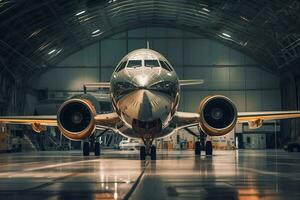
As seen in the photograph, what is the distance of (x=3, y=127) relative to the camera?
47562 millimetres

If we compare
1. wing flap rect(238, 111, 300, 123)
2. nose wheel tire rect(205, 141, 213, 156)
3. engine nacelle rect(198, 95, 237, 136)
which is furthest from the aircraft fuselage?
nose wheel tire rect(205, 141, 213, 156)

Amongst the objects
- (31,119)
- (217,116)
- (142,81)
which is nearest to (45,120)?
(31,119)

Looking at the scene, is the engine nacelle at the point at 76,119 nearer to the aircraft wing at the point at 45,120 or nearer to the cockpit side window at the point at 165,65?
the aircraft wing at the point at 45,120

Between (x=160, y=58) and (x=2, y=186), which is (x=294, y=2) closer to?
(x=160, y=58)

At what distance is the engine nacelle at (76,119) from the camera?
2533cm

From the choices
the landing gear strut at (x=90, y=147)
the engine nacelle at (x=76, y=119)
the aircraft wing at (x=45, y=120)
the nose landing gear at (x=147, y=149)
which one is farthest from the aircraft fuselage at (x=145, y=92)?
the landing gear strut at (x=90, y=147)

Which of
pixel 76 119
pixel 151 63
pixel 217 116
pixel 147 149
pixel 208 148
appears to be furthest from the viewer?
pixel 208 148

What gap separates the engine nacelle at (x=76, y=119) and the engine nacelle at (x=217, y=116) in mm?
5056

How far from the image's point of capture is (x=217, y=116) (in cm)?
2533

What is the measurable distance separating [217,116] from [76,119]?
6.53 m

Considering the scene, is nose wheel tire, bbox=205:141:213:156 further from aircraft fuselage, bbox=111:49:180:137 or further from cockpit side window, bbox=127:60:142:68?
cockpit side window, bbox=127:60:142:68

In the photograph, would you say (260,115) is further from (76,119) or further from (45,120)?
(45,120)

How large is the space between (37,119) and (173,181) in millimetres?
19694

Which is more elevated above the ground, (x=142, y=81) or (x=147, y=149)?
(x=142, y=81)
